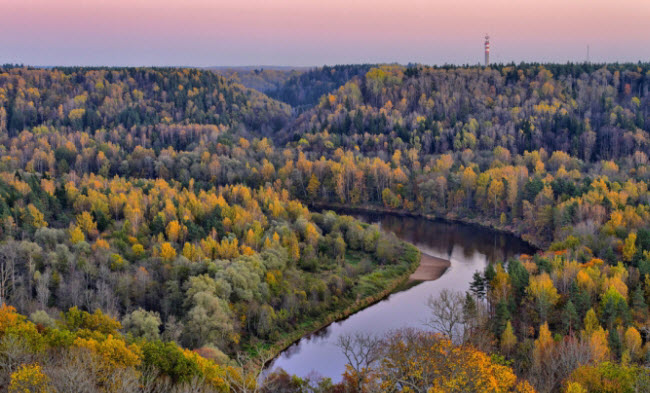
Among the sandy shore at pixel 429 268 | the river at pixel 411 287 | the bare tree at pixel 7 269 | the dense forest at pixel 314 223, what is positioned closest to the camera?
the dense forest at pixel 314 223

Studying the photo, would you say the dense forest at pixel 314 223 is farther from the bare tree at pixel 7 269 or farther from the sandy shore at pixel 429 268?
the sandy shore at pixel 429 268

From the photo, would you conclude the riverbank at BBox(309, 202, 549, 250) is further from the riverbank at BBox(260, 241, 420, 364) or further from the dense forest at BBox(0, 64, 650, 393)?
the riverbank at BBox(260, 241, 420, 364)

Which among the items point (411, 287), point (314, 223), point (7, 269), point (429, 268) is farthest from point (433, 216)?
point (7, 269)

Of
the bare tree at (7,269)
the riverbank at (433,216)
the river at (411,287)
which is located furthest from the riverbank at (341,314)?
the bare tree at (7,269)

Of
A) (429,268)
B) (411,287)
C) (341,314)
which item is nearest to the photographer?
(341,314)

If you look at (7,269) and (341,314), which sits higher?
(7,269)

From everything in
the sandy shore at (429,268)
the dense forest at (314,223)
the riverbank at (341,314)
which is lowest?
the sandy shore at (429,268)

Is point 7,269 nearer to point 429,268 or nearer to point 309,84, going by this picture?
point 429,268
